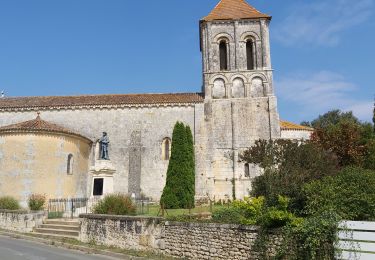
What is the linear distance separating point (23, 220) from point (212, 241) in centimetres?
1208

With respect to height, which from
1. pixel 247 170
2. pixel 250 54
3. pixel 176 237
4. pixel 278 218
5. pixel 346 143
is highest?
pixel 250 54

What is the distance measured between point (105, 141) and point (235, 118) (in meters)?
10.4

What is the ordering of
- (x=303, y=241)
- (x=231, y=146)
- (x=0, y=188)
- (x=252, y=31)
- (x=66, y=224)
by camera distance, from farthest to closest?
(x=252, y=31) < (x=231, y=146) < (x=0, y=188) < (x=66, y=224) < (x=303, y=241)

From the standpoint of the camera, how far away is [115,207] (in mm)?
15891

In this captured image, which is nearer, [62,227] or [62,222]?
[62,227]

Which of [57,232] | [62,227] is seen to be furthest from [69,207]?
[57,232]

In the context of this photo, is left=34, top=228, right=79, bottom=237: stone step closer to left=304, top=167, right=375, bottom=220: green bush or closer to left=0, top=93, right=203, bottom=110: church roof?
left=304, top=167, right=375, bottom=220: green bush

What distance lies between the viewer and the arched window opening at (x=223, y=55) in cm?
3136

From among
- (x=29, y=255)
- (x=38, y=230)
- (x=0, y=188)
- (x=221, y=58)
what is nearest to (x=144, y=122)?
(x=221, y=58)

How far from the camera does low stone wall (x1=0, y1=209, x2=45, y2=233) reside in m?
18.6

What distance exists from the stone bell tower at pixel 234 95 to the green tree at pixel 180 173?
2095 mm

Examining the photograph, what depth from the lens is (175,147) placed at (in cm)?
2662

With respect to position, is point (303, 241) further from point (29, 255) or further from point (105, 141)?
point (105, 141)

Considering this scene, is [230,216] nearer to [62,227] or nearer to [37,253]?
[37,253]
